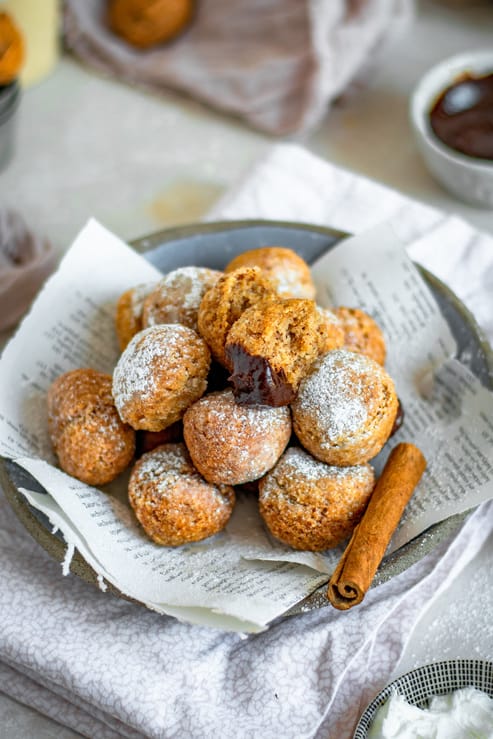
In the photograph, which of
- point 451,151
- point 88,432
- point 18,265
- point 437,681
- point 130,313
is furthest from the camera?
point 451,151

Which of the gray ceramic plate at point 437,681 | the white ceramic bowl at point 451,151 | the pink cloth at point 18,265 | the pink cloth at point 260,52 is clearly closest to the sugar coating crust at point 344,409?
the gray ceramic plate at point 437,681

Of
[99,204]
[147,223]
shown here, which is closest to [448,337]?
[147,223]

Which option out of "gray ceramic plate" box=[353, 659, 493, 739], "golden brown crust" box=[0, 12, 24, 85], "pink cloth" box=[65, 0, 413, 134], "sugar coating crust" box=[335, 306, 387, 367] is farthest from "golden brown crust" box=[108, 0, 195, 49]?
"gray ceramic plate" box=[353, 659, 493, 739]

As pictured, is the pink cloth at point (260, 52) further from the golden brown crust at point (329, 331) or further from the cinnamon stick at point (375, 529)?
the cinnamon stick at point (375, 529)

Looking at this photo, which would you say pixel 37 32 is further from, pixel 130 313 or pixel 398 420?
pixel 398 420

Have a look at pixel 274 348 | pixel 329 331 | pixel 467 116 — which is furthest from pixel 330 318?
pixel 467 116

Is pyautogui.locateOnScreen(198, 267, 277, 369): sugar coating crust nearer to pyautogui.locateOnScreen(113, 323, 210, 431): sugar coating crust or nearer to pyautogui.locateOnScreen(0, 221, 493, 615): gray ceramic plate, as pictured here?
pyautogui.locateOnScreen(113, 323, 210, 431): sugar coating crust

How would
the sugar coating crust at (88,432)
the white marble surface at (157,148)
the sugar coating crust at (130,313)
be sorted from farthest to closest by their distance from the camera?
the white marble surface at (157,148) < the sugar coating crust at (130,313) < the sugar coating crust at (88,432)

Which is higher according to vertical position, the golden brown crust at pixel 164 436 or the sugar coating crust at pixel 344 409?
the sugar coating crust at pixel 344 409
